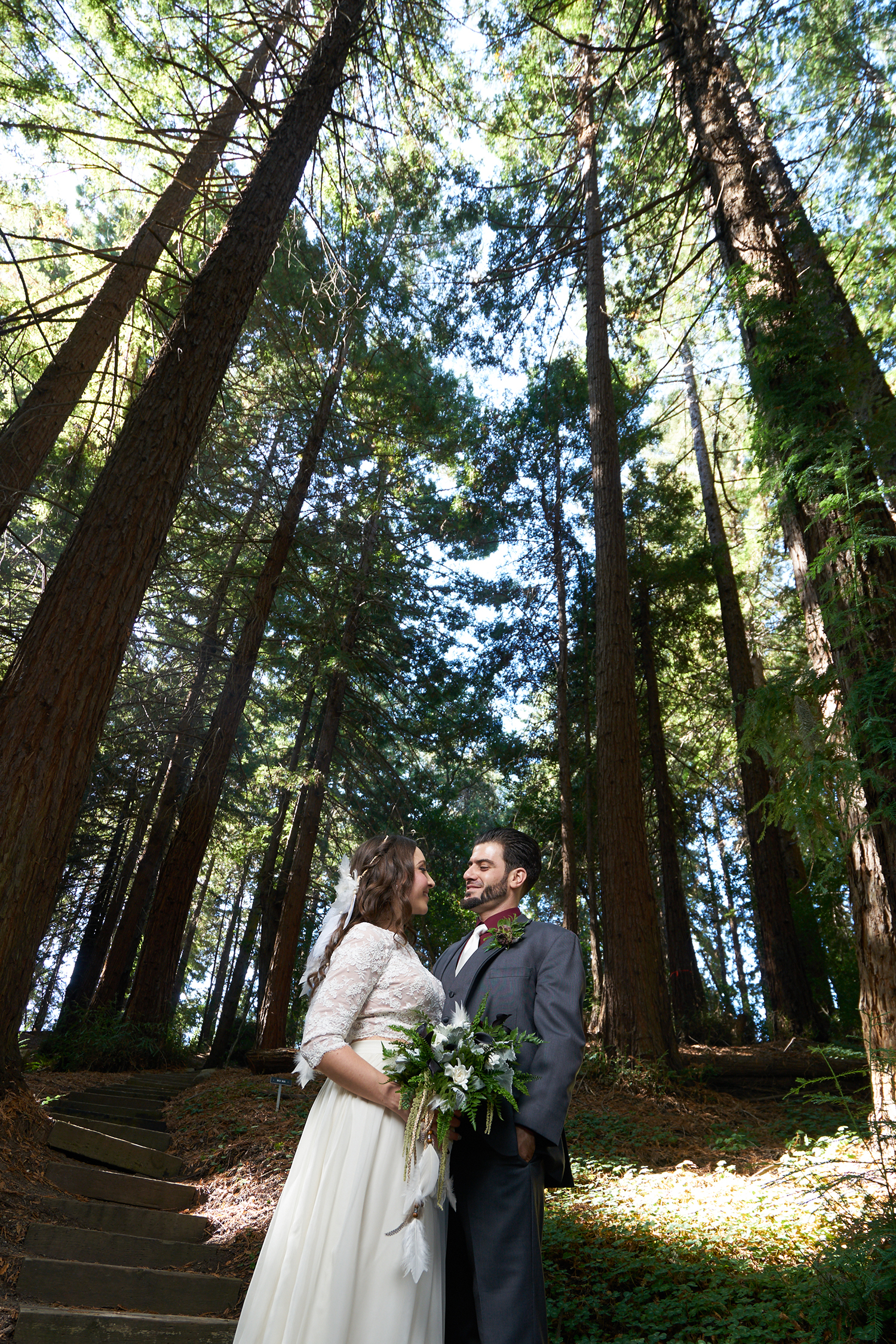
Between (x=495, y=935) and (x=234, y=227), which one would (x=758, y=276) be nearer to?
(x=234, y=227)

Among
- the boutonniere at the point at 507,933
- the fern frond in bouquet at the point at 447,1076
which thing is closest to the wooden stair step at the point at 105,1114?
the boutonniere at the point at 507,933

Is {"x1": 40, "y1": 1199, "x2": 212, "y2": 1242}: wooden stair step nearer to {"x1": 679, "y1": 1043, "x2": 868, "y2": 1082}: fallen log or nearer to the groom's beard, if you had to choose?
the groom's beard

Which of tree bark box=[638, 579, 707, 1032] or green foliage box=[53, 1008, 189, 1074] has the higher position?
tree bark box=[638, 579, 707, 1032]

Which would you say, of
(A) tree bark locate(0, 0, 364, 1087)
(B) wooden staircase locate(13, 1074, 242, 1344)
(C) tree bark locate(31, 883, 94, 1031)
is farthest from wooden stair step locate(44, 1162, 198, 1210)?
(C) tree bark locate(31, 883, 94, 1031)

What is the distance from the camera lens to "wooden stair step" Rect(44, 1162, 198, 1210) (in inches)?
167

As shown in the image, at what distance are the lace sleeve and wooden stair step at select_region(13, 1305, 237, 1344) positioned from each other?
1527 millimetres

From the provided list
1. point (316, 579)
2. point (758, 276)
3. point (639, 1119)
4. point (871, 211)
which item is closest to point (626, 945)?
point (639, 1119)

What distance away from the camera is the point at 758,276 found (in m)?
5.41

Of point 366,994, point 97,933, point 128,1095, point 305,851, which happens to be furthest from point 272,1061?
point 97,933

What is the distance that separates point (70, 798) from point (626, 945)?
18.8ft

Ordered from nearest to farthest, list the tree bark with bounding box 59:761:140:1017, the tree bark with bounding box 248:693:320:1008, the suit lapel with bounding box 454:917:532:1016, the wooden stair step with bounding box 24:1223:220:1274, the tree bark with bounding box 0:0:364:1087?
the suit lapel with bounding box 454:917:532:1016 < the wooden stair step with bounding box 24:1223:220:1274 < the tree bark with bounding box 0:0:364:1087 < the tree bark with bounding box 248:693:320:1008 < the tree bark with bounding box 59:761:140:1017

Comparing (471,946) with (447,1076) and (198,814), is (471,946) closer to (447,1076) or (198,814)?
(447,1076)

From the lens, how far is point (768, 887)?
11492 millimetres

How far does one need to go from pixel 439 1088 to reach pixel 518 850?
1.05 m
